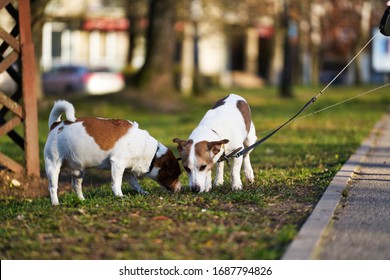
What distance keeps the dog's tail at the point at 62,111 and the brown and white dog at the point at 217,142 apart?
3.88 feet

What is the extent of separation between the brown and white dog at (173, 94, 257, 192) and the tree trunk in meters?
16.3

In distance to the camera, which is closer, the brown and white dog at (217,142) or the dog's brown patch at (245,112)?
the brown and white dog at (217,142)

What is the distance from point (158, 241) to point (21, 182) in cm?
492

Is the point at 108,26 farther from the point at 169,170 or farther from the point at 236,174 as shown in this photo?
the point at 236,174

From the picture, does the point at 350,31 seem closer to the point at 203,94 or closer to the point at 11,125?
the point at 203,94

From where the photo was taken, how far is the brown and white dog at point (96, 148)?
354 inches

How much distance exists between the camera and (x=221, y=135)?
9.18 m

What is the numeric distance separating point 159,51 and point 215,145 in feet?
59.4

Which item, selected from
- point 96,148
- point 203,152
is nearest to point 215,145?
point 203,152

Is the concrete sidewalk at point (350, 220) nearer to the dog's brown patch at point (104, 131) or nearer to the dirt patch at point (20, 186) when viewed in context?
the dog's brown patch at point (104, 131)

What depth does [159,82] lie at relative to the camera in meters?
26.2

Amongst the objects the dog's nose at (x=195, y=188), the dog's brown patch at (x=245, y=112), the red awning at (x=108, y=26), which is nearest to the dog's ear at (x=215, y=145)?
the dog's nose at (x=195, y=188)

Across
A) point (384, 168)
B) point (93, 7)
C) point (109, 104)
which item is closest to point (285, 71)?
point (109, 104)

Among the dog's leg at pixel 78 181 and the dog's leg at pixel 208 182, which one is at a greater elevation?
the dog's leg at pixel 208 182
